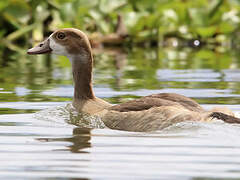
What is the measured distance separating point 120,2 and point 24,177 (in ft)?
58.3

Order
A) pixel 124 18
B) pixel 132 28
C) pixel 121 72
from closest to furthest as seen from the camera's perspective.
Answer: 1. pixel 121 72
2. pixel 132 28
3. pixel 124 18

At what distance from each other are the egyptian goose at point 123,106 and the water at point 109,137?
0.41 feet

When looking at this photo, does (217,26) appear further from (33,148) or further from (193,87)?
(33,148)

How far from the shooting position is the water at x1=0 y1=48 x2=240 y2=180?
583cm

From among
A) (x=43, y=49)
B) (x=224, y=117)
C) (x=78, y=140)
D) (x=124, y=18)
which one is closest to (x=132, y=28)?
(x=124, y=18)

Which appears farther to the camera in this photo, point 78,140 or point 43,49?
point 43,49

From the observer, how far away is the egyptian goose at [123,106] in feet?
25.2

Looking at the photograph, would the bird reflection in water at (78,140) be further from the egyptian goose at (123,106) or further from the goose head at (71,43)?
the goose head at (71,43)

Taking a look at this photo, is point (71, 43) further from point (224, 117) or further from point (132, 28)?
point (132, 28)

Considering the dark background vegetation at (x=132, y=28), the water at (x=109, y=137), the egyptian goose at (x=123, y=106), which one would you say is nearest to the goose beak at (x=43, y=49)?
the egyptian goose at (x=123, y=106)

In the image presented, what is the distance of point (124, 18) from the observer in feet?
74.3

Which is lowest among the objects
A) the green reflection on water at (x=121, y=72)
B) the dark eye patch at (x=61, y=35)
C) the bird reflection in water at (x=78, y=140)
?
the bird reflection in water at (x=78, y=140)

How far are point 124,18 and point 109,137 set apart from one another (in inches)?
608

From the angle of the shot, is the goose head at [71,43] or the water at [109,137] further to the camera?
the goose head at [71,43]
